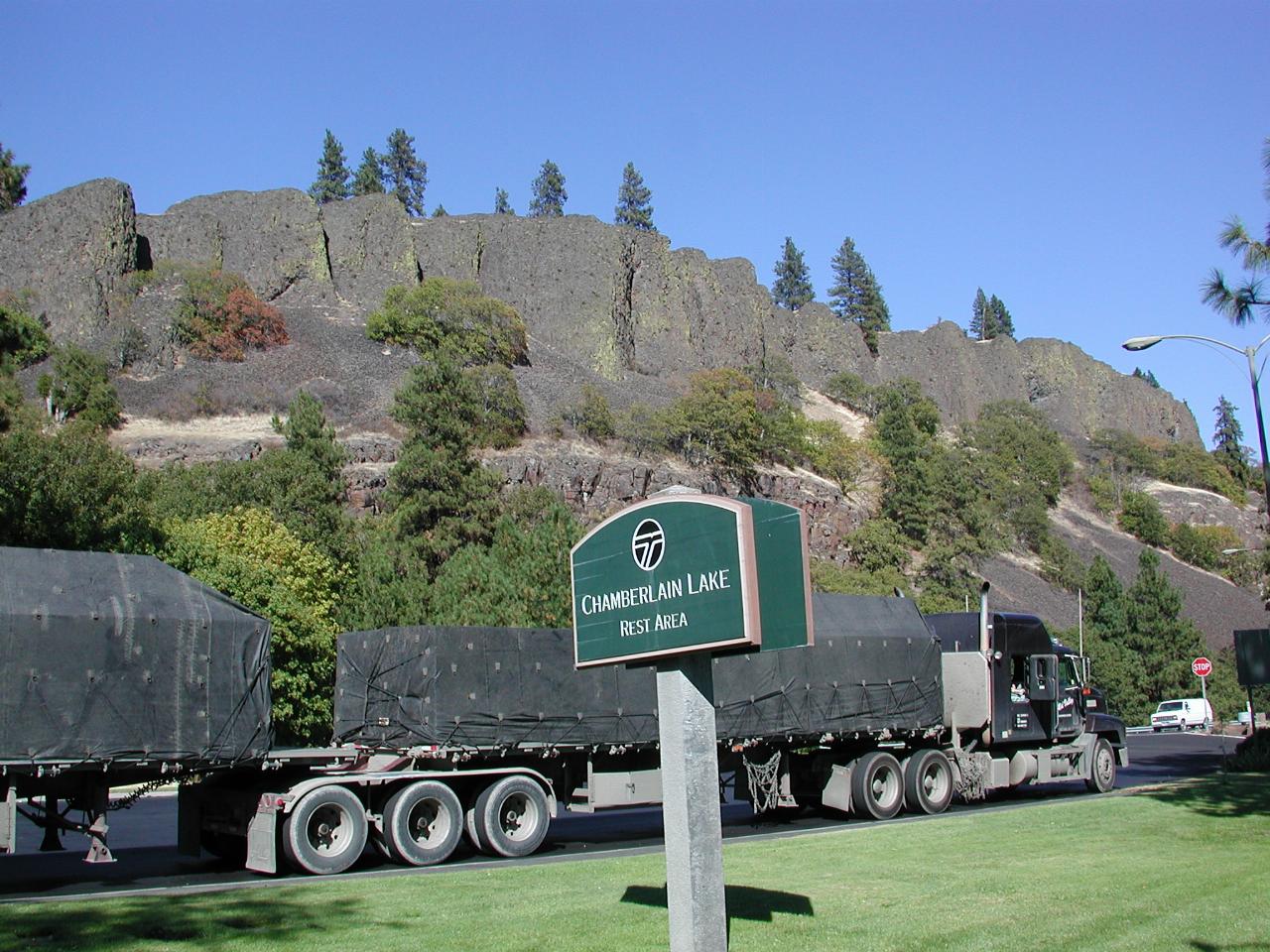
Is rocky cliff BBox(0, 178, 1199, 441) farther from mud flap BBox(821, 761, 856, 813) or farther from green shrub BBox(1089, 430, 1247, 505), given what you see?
mud flap BBox(821, 761, 856, 813)

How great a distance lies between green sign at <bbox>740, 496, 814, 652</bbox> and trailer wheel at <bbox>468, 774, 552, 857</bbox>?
32.2 feet

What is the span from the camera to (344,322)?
88.8m

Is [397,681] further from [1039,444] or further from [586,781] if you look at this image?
[1039,444]

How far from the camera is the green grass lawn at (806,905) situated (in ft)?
33.2

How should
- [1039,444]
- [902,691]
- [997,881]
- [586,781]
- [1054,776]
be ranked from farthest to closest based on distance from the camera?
[1039,444] < [1054,776] < [902,691] < [586,781] < [997,881]

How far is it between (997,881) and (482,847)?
7323 mm

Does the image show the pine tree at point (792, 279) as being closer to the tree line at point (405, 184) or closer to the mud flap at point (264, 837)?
the tree line at point (405, 184)

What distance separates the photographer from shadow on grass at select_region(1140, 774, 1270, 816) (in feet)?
62.1

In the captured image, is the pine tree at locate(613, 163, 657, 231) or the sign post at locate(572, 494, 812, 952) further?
the pine tree at locate(613, 163, 657, 231)

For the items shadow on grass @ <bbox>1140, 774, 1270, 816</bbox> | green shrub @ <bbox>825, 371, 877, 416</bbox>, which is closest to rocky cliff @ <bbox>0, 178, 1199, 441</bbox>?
green shrub @ <bbox>825, 371, 877, 416</bbox>

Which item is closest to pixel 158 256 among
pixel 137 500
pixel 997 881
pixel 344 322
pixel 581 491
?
pixel 344 322

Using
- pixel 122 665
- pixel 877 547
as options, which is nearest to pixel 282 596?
pixel 122 665

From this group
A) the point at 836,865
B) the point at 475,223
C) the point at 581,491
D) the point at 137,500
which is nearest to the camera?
the point at 836,865

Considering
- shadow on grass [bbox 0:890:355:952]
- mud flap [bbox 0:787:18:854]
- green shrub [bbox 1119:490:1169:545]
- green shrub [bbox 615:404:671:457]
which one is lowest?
shadow on grass [bbox 0:890:355:952]
